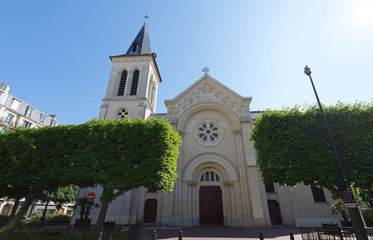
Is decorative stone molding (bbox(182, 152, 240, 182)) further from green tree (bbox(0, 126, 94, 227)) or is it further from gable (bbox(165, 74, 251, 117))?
green tree (bbox(0, 126, 94, 227))

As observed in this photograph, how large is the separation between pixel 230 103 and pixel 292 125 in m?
9.26

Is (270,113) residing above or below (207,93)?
below

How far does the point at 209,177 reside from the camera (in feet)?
62.0

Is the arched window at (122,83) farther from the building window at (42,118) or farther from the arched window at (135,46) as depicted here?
the building window at (42,118)

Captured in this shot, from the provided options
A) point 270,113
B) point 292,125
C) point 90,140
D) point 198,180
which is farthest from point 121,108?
point 292,125

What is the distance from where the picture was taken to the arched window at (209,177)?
1883 cm

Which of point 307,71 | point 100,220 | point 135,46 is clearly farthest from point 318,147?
point 135,46

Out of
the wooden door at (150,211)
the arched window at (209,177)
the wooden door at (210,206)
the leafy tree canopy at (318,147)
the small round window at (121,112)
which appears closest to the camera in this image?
the leafy tree canopy at (318,147)

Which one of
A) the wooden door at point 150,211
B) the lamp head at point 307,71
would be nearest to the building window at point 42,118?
the wooden door at point 150,211

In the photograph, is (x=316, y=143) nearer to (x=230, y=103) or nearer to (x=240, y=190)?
(x=240, y=190)

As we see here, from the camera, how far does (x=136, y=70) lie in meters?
27.0

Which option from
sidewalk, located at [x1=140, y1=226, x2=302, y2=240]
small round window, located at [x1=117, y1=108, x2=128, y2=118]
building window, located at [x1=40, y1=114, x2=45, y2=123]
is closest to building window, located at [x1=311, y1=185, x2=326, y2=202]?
sidewalk, located at [x1=140, y1=226, x2=302, y2=240]

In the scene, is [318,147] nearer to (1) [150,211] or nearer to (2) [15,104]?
(1) [150,211]

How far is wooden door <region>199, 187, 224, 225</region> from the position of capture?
682 inches
